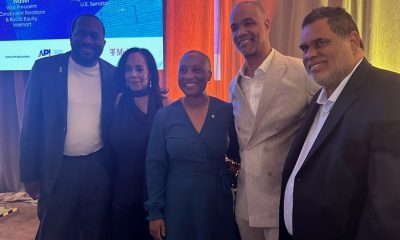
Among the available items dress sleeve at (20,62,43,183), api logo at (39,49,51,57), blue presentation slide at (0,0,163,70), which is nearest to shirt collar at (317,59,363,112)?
dress sleeve at (20,62,43,183)

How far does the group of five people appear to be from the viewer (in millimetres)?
998

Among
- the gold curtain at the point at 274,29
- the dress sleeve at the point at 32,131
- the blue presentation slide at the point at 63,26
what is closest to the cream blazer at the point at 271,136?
the dress sleeve at the point at 32,131

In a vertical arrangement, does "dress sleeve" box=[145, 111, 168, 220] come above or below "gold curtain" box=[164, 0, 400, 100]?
below

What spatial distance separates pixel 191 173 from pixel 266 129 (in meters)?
0.42

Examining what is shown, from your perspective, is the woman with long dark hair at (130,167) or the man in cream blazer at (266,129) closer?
the man in cream blazer at (266,129)

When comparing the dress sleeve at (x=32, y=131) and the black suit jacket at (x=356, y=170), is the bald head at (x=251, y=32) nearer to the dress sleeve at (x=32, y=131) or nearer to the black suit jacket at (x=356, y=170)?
the black suit jacket at (x=356, y=170)

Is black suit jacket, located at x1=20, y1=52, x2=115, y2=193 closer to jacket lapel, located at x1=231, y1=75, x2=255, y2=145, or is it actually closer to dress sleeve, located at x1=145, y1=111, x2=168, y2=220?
dress sleeve, located at x1=145, y1=111, x2=168, y2=220

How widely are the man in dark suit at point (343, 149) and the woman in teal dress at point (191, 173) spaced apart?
378mm

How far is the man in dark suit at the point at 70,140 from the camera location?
183cm

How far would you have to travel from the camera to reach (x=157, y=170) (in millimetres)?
1627

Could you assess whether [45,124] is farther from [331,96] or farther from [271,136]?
[331,96]

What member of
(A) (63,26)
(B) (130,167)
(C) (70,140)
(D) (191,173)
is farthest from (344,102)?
(A) (63,26)

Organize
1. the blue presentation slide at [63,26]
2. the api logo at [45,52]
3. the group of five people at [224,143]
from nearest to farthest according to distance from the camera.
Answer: the group of five people at [224,143] < the blue presentation slide at [63,26] < the api logo at [45,52]

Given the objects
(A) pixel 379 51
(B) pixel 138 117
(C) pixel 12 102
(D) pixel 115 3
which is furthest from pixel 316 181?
(C) pixel 12 102
